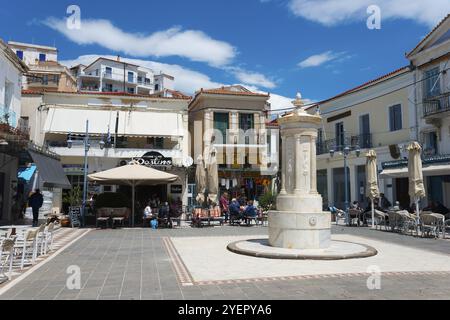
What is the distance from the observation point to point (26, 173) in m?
23.7

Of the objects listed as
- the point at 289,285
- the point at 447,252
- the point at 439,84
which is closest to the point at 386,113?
the point at 439,84

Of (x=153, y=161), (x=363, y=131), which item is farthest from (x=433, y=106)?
(x=153, y=161)

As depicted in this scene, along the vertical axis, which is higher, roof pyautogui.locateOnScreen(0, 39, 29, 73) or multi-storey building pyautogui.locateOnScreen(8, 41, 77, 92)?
multi-storey building pyautogui.locateOnScreen(8, 41, 77, 92)

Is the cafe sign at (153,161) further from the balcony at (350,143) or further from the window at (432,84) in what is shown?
the window at (432,84)

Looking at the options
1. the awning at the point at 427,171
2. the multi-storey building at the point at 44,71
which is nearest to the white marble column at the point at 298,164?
the awning at the point at 427,171

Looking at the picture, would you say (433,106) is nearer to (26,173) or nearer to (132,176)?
(132,176)

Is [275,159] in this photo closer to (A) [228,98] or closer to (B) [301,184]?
(A) [228,98]

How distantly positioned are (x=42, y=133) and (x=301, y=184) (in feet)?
68.1

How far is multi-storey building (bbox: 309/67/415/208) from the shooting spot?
24.1 m

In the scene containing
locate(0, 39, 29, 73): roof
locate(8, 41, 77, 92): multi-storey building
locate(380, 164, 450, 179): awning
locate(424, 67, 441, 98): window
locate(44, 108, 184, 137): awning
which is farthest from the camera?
locate(8, 41, 77, 92): multi-storey building

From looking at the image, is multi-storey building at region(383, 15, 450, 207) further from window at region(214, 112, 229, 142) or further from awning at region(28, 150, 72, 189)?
awning at region(28, 150, 72, 189)

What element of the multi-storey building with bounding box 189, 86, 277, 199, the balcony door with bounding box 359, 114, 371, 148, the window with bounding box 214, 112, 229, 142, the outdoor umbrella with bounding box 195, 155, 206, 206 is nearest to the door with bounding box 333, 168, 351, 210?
the balcony door with bounding box 359, 114, 371, 148

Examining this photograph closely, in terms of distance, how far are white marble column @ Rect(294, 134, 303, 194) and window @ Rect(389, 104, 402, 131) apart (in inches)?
630

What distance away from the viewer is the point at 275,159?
34.7 metres
